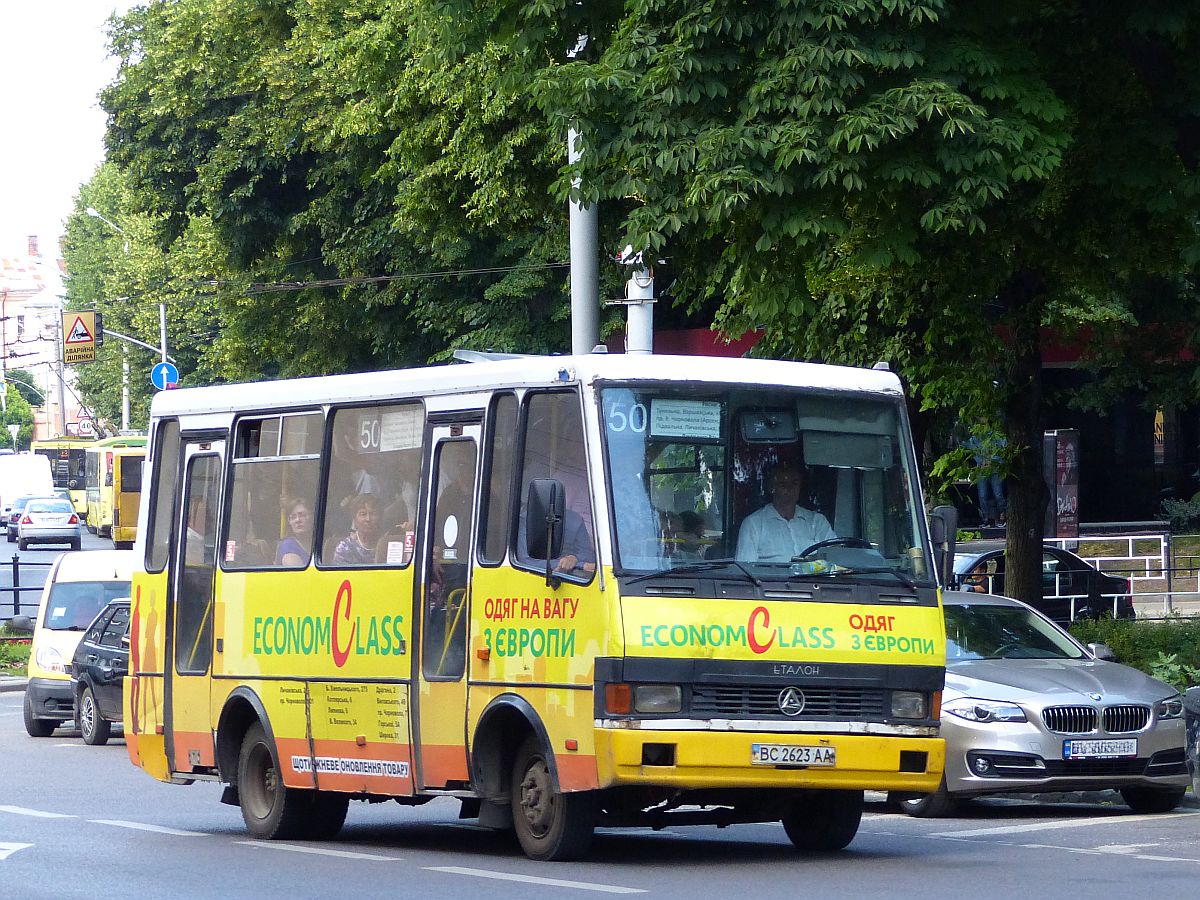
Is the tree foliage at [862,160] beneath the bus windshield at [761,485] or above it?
above

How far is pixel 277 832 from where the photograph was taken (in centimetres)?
1358

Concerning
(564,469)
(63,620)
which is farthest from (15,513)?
(564,469)

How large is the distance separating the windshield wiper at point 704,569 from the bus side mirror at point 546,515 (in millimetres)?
481

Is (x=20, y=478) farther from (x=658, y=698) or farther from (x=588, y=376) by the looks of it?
(x=658, y=698)

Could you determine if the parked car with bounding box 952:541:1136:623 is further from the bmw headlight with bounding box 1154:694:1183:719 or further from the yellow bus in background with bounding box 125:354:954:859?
the yellow bus in background with bounding box 125:354:954:859

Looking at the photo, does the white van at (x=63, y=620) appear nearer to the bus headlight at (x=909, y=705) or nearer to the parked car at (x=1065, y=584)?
the parked car at (x=1065, y=584)

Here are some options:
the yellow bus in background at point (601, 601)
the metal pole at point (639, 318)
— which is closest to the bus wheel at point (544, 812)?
the yellow bus in background at point (601, 601)

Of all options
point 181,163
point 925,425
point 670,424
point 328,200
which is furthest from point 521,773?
point 181,163

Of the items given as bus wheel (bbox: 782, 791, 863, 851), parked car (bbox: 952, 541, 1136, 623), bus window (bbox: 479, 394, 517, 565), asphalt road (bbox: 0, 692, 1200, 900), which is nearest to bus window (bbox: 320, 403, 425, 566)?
bus window (bbox: 479, 394, 517, 565)

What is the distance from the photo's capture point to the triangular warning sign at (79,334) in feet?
A: 208

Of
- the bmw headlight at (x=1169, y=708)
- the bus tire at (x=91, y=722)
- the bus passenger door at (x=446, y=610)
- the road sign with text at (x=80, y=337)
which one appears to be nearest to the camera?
the bus passenger door at (x=446, y=610)

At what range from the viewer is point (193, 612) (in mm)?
14227

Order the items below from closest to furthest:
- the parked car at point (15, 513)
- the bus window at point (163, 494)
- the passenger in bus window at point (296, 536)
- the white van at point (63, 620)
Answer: the passenger in bus window at point (296, 536), the bus window at point (163, 494), the white van at point (63, 620), the parked car at point (15, 513)

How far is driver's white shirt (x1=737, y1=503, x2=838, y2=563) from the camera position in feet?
36.1
